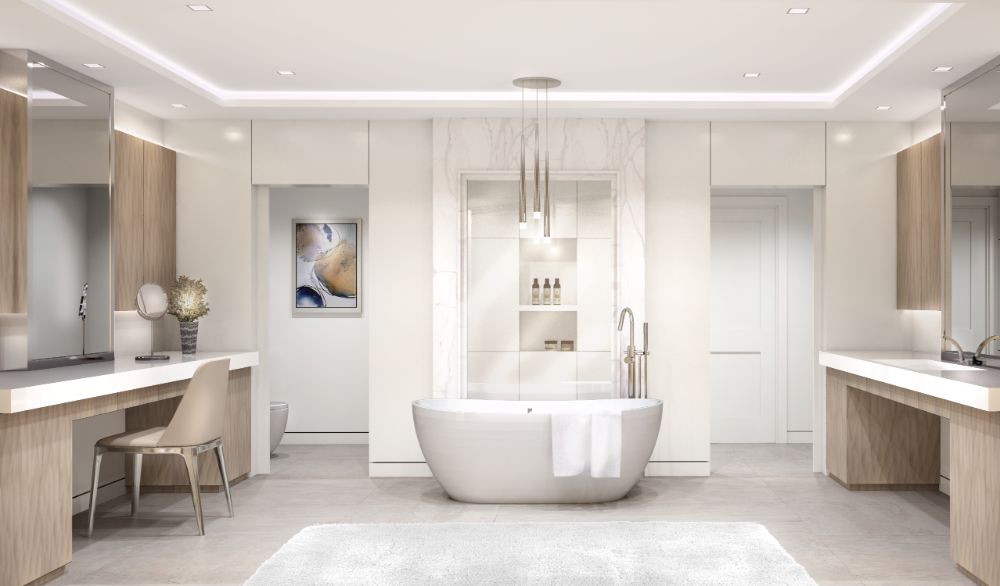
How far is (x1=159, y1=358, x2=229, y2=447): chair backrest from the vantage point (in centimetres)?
414

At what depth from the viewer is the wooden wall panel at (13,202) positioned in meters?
3.79

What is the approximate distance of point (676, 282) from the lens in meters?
5.58

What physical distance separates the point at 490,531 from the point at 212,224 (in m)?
2.96

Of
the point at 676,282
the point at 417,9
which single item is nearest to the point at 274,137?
the point at 417,9

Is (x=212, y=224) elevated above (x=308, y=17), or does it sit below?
below

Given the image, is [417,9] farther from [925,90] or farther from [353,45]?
[925,90]

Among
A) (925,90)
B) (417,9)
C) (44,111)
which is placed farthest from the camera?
(925,90)

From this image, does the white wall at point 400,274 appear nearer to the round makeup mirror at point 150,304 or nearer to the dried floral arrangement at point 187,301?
the dried floral arrangement at point 187,301

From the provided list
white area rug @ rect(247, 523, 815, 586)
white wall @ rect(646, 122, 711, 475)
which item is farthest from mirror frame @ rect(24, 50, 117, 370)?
white wall @ rect(646, 122, 711, 475)

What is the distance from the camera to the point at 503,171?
5.52 metres

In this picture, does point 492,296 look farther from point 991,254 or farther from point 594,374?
point 991,254

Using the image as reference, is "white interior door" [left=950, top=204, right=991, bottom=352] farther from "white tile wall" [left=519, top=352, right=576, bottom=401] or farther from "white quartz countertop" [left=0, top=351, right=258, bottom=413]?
"white quartz countertop" [left=0, top=351, right=258, bottom=413]

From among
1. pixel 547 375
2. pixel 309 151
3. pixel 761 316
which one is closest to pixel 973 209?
pixel 761 316

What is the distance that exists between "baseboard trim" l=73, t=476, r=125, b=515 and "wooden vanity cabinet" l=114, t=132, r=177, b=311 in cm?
110
